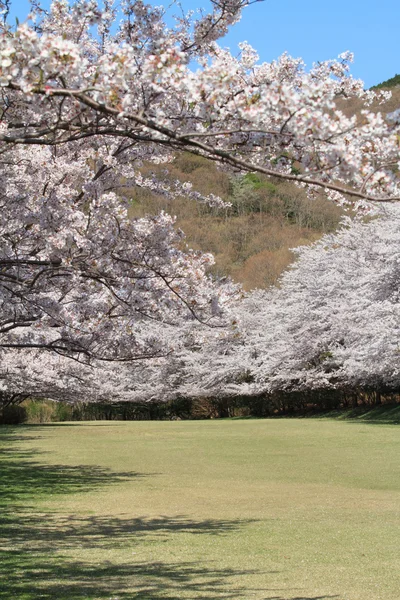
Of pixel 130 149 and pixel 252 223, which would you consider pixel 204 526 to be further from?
pixel 252 223

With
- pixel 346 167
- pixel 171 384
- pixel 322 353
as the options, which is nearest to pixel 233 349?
pixel 171 384

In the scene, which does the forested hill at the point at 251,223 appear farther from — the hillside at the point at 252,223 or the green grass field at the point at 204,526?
the green grass field at the point at 204,526

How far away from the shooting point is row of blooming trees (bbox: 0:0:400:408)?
4000 millimetres

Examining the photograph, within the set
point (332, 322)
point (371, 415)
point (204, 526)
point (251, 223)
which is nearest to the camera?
point (204, 526)

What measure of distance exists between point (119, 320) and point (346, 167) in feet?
24.6

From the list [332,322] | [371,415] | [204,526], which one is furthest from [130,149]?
[371,415]

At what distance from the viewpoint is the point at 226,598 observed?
5.64 metres

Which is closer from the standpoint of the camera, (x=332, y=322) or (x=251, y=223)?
(x=332, y=322)

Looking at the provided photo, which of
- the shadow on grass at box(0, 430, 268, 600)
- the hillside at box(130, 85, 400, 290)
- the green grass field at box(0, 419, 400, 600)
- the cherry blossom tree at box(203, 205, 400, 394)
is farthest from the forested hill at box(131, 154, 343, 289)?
the shadow on grass at box(0, 430, 268, 600)

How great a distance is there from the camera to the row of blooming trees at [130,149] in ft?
13.1

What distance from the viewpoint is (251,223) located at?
88.9 metres

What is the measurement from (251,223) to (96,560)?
272 ft

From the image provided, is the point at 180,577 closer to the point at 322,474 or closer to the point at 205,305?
the point at 205,305

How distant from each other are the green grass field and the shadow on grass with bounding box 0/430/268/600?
2 centimetres
